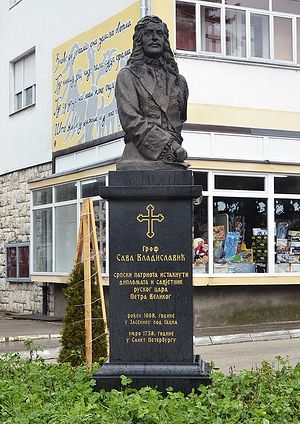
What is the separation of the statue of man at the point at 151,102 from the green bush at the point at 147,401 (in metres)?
2.11

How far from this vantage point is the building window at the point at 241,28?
730 inches

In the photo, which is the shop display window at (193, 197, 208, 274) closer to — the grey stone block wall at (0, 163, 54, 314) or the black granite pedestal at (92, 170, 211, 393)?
the grey stone block wall at (0, 163, 54, 314)

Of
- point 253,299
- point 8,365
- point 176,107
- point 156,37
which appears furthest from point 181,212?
point 253,299

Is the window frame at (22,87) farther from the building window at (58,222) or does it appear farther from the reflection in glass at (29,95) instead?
the building window at (58,222)

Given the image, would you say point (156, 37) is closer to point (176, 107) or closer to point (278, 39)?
point (176, 107)

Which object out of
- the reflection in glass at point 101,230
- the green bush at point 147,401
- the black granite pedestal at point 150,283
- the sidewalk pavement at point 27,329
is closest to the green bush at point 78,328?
the green bush at point 147,401

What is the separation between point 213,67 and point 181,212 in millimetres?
11018

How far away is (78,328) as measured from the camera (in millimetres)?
10500

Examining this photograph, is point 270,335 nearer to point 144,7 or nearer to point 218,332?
point 218,332

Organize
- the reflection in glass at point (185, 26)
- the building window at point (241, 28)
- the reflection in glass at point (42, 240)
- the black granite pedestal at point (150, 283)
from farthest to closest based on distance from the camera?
1. the reflection in glass at point (42, 240)
2. the building window at point (241, 28)
3. the reflection in glass at point (185, 26)
4. the black granite pedestal at point (150, 283)

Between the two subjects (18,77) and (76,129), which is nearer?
(76,129)

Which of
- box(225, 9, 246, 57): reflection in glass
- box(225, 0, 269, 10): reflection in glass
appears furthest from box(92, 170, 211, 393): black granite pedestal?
box(225, 0, 269, 10): reflection in glass

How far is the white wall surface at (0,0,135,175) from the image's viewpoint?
21.6 meters

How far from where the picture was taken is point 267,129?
19.1 meters
